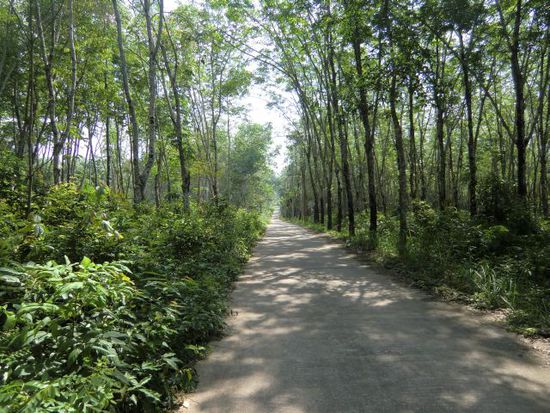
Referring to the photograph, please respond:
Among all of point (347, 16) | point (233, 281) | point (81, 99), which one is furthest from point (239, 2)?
point (233, 281)

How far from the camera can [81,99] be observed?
1703 cm

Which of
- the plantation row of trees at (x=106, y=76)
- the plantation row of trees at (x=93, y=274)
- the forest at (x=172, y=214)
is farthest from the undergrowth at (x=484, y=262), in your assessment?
the plantation row of trees at (x=106, y=76)

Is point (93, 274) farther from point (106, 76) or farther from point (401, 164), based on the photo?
point (106, 76)

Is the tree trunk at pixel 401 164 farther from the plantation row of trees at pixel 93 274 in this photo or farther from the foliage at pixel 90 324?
the foliage at pixel 90 324

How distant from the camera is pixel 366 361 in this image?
387cm

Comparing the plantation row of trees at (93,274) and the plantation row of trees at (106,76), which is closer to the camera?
the plantation row of trees at (93,274)

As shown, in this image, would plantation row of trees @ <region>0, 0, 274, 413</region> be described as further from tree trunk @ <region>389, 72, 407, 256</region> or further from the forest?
tree trunk @ <region>389, 72, 407, 256</region>

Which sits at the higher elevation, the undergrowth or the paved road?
the undergrowth

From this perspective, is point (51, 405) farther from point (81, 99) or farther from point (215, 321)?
point (81, 99)

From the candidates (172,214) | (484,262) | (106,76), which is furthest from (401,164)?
(106,76)

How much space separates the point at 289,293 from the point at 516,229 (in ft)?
19.8

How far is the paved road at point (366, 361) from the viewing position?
10.2 ft

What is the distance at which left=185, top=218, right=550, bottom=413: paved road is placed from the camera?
312 centimetres

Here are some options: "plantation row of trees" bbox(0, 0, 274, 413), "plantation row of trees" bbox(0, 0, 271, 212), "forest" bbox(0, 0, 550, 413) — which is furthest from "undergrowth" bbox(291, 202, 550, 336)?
"plantation row of trees" bbox(0, 0, 271, 212)
